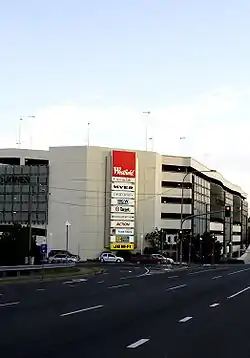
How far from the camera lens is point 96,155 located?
118 metres

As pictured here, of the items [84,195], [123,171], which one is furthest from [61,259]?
[123,171]

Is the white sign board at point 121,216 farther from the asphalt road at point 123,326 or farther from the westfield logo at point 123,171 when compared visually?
the asphalt road at point 123,326

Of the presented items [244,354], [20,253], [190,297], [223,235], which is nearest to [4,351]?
[244,354]

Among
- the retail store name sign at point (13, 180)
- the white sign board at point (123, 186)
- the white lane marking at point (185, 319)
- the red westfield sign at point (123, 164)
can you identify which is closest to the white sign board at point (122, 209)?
the white sign board at point (123, 186)

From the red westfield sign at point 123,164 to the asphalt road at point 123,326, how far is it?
295ft

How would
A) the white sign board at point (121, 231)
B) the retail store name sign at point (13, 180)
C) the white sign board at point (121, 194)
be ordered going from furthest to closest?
1. the retail store name sign at point (13, 180)
2. the white sign board at point (121, 194)
3. the white sign board at point (121, 231)

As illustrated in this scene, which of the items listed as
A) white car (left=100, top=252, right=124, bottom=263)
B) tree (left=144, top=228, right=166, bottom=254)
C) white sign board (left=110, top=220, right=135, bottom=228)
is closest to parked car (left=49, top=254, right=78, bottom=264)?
white car (left=100, top=252, right=124, bottom=263)

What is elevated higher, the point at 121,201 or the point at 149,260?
the point at 121,201

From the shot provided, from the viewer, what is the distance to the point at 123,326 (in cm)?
1625

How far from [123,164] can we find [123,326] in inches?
3983

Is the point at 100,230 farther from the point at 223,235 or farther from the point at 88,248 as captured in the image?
the point at 223,235

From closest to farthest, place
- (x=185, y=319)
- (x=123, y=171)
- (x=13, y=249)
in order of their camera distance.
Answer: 1. (x=185, y=319)
2. (x=13, y=249)
3. (x=123, y=171)

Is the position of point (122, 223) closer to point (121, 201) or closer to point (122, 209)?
point (122, 209)

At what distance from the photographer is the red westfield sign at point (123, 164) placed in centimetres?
11678
